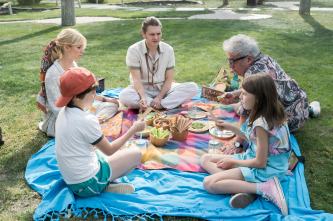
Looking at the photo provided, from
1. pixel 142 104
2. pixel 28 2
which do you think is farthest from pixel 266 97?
pixel 28 2

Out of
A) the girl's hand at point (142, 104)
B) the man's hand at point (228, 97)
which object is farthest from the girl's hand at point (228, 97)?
the girl's hand at point (142, 104)

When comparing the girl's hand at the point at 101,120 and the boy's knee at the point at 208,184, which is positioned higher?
the girl's hand at the point at 101,120

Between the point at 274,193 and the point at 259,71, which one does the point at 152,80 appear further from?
the point at 274,193

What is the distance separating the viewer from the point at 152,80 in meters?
5.17

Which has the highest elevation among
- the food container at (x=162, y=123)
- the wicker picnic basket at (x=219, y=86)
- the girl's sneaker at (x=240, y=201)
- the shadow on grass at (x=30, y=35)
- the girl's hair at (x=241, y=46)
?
the girl's hair at (x=241, y=46)

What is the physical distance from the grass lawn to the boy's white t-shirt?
0.65m

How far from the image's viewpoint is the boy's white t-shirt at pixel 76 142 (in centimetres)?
263

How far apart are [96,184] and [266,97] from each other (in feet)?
6.01

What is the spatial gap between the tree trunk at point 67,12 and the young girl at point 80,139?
11.5 m

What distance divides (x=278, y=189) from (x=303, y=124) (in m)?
1.77

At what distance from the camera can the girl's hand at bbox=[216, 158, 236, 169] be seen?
3161 mm

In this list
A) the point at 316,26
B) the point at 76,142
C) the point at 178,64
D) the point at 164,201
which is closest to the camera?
the point at 76,142

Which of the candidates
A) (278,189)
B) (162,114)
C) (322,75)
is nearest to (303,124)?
(278,189)

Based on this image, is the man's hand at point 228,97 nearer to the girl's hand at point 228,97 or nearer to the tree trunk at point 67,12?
the girl's hand at point 228,97
